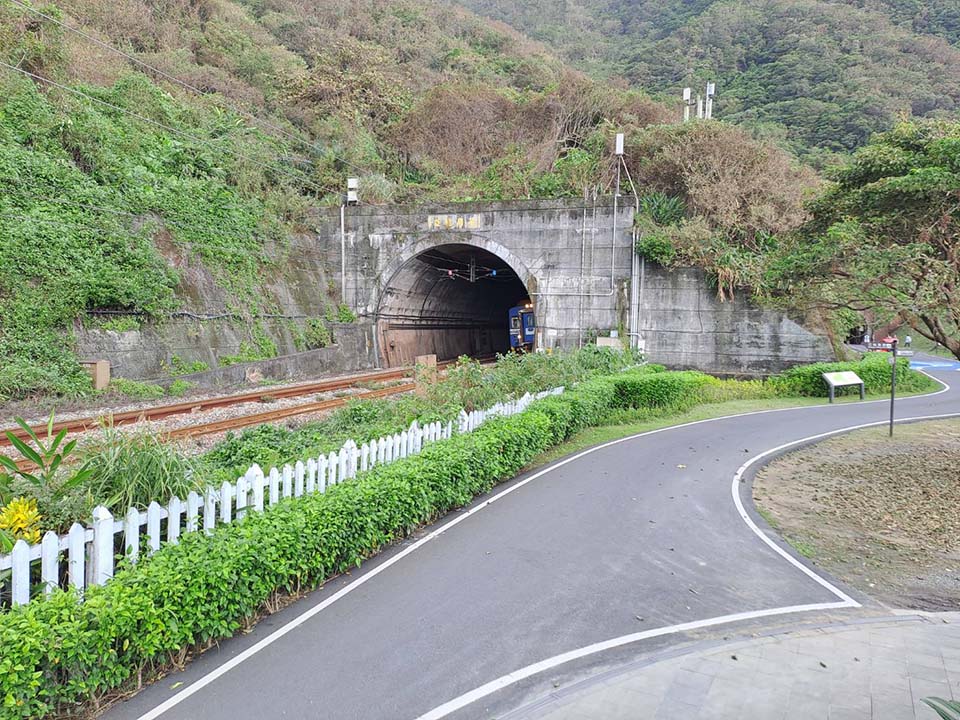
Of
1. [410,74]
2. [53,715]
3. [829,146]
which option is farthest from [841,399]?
[410,74]

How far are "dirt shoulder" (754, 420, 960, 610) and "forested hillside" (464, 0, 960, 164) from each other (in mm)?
32640

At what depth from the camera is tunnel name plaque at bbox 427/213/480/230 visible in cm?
2362

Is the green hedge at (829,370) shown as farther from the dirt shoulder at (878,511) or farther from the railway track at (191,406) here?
the railway track at (191,406)

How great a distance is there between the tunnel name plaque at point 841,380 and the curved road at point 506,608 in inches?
487

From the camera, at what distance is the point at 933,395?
2072 cm

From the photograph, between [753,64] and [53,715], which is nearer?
[53,715]

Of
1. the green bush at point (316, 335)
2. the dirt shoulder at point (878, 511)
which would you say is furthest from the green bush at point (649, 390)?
the green bush at point (316, 335)

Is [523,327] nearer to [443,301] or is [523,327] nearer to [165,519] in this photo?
[443,301]

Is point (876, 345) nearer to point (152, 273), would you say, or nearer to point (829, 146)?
point (829, 146)

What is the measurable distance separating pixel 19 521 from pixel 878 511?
33.0 feet

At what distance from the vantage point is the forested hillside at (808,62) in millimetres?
42000

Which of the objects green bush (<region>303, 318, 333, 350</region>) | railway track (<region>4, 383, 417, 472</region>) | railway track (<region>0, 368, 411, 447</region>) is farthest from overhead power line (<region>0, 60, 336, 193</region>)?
railway track (<region>4, 383, 417, 472</region>)

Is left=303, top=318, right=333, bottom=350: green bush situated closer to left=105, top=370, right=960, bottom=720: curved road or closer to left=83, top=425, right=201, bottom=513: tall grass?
left=105, top=370, right=960, bottom=720: curved road

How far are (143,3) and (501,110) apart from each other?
20.9 metres
